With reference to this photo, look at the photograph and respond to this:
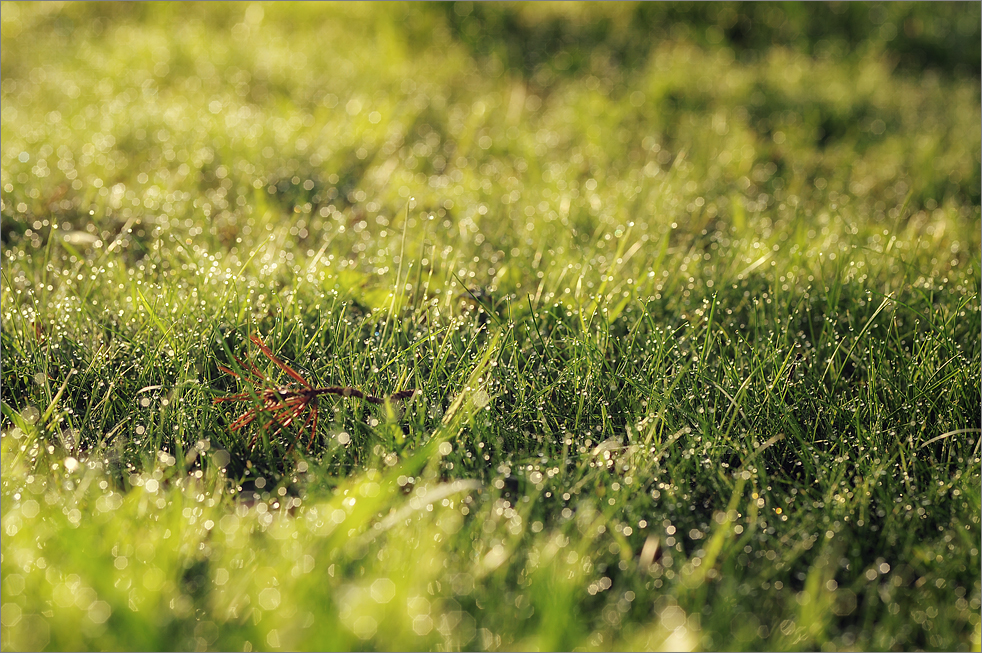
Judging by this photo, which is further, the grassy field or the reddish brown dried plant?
the reddish brown dried plant

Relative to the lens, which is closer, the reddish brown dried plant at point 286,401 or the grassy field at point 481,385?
the grassy field at point 481,385

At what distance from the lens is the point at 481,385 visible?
1788mm

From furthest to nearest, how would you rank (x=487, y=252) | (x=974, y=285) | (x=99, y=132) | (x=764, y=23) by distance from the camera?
(x=764, y=23) → (x=99, y=132) → (x=487, y=252) → (x=974, y=285)

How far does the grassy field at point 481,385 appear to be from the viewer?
4.11 feet

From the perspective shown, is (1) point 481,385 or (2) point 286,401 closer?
(2) point 286,401

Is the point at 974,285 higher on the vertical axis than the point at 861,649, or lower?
higher

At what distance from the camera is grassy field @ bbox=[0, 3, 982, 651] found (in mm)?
1253

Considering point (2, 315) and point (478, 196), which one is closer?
point (2, 315)

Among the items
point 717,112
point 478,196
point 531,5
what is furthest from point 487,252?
point 531,5

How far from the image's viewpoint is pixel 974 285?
2.21m

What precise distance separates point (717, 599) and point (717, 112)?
3370 millimetres

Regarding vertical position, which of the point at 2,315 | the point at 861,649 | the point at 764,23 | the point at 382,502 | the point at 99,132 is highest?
the point at 764,23

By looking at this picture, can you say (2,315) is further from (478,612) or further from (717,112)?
(717,112)

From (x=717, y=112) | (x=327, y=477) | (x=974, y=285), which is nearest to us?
(x=327, y=477)
